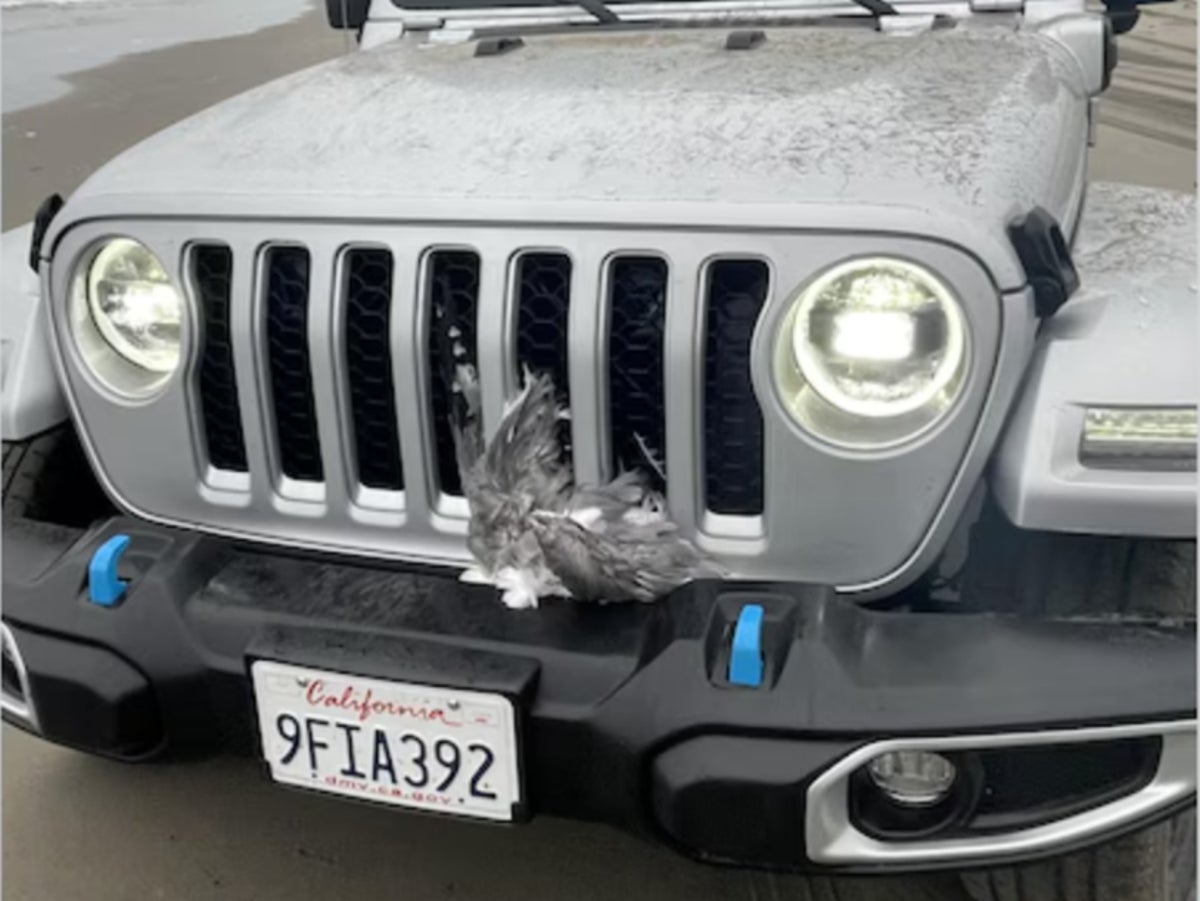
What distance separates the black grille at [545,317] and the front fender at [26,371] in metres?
0.84

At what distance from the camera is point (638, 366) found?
6.15 ft

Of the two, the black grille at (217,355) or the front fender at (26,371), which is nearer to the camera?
the black grille at (217,355)

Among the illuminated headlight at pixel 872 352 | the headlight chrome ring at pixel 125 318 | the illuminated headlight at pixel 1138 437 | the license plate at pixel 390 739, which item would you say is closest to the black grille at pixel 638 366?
the illuminated headlight at pixel 872 352

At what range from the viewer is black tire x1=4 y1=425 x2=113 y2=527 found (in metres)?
2.25


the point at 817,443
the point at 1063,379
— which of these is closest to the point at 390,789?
the point at 817,443

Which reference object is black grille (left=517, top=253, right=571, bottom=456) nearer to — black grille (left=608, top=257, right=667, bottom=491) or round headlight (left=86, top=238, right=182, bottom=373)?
black grille (left=608, top=257, right=667, bottom=491)

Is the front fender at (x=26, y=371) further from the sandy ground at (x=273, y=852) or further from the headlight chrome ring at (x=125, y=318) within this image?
the sandy ground at (x=273, y=852)

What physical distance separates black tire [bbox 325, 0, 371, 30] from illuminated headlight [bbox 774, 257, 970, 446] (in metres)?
1.96

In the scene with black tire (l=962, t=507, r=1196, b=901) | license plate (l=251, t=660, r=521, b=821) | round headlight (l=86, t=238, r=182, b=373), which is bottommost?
license plate (l=251, t=660, r=521, b=821)

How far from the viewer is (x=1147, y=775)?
175cm

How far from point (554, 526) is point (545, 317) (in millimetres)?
285

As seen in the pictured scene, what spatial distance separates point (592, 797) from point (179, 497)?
824 millimetres

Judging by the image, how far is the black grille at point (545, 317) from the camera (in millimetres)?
1876

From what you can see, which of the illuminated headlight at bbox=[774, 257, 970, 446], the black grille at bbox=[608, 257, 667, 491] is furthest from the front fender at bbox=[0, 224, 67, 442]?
the illuminated headlight at bbox=[774, 257, 970, 446]
